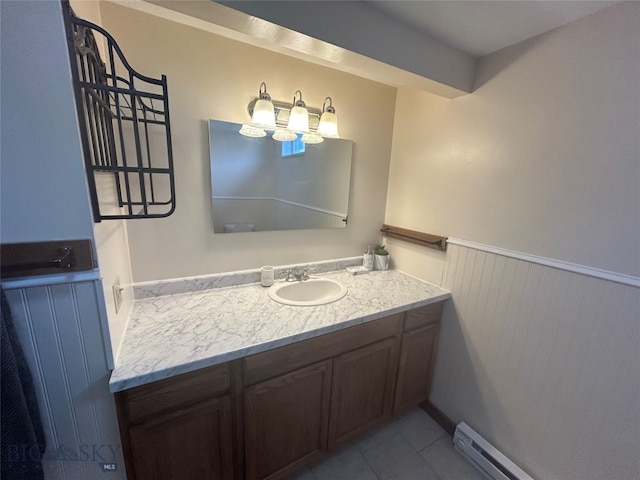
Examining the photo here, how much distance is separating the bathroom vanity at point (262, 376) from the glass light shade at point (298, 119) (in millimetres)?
936

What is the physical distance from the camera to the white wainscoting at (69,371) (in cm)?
75

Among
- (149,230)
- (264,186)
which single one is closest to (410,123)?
(264,186)

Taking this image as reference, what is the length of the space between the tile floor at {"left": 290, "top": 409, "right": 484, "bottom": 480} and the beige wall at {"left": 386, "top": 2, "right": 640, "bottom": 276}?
4.06 feet

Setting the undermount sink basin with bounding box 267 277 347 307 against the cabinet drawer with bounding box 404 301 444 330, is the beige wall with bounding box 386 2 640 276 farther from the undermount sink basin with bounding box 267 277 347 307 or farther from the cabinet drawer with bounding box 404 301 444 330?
the undermount sink basin with bounding box 267 277 347 307

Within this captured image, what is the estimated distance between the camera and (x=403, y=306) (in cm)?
138

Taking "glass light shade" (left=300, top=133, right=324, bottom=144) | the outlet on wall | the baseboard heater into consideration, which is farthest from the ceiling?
the baseboard heater

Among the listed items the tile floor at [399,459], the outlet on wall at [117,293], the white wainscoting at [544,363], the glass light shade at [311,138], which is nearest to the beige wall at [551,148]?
the white wainscoting at [544,363]

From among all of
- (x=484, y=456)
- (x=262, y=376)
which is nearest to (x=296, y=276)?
(x=262, y=376)

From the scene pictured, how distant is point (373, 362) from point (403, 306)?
0.35 meters

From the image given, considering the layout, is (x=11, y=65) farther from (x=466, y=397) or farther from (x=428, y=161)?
(x=466, y=397)

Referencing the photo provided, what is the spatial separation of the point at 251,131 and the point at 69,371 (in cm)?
122

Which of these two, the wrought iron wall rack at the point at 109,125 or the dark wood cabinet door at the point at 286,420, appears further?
the dark wood cabinet door at the point at 286,420

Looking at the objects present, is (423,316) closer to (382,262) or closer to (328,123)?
(382,262)

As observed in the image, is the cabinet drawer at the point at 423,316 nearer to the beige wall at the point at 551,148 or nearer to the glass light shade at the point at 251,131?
the beige wall at the point at 551,148
